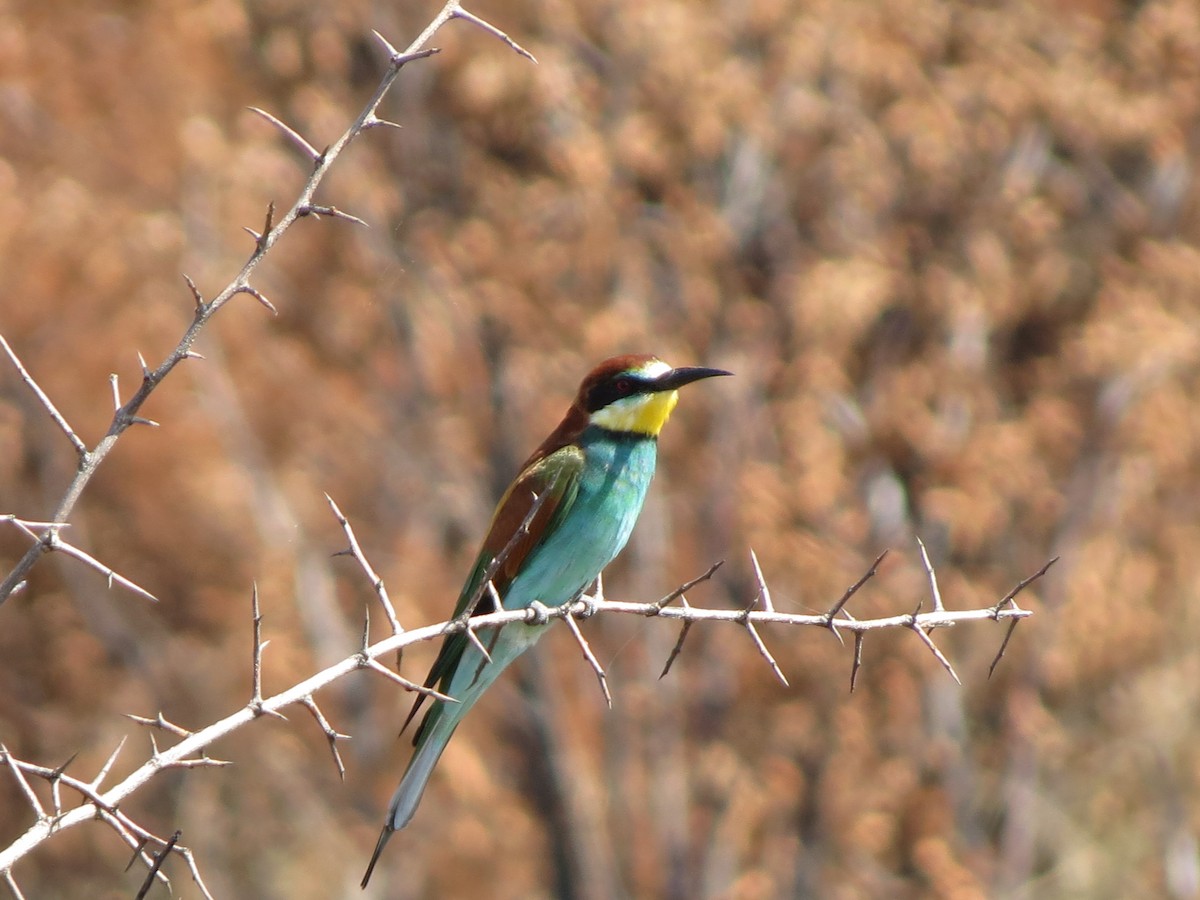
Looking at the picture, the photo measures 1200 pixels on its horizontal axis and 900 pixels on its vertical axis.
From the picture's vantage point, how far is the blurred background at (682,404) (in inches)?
275

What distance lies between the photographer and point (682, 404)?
721 cm

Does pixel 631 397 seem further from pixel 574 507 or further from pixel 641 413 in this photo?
pixel 574 507

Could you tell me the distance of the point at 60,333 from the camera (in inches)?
322

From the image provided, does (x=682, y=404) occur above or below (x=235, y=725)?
below

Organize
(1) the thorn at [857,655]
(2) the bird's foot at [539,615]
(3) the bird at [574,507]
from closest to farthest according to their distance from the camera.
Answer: (1) the thorn at [857,655]
(2) the bird's foot at [539,615]
(3) the bird at [574,507]

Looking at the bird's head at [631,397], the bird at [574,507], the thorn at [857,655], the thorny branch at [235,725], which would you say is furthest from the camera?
the bird's head at [631,397]

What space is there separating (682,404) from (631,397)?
3907 mm

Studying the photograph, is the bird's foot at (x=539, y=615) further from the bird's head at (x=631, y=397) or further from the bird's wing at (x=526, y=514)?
the bird's head at (x=631, y=397)

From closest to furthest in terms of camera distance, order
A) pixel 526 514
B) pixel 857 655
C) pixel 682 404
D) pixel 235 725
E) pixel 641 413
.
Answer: pixel 235 725, pixel 857 655, pixel 526 514, pixel 641 413, pixel 682 404

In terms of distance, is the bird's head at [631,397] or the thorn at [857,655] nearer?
the thorn at [857,655]

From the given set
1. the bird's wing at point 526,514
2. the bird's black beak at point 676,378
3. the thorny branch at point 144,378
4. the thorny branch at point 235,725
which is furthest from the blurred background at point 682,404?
the thorny branch at point 144,378

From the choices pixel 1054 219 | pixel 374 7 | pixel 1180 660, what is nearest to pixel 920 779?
pixel 1180 660

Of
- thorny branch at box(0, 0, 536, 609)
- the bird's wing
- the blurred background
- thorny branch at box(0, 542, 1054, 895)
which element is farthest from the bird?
the blurred background

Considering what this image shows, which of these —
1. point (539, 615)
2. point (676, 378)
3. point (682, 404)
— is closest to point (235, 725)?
point (539, 615)
